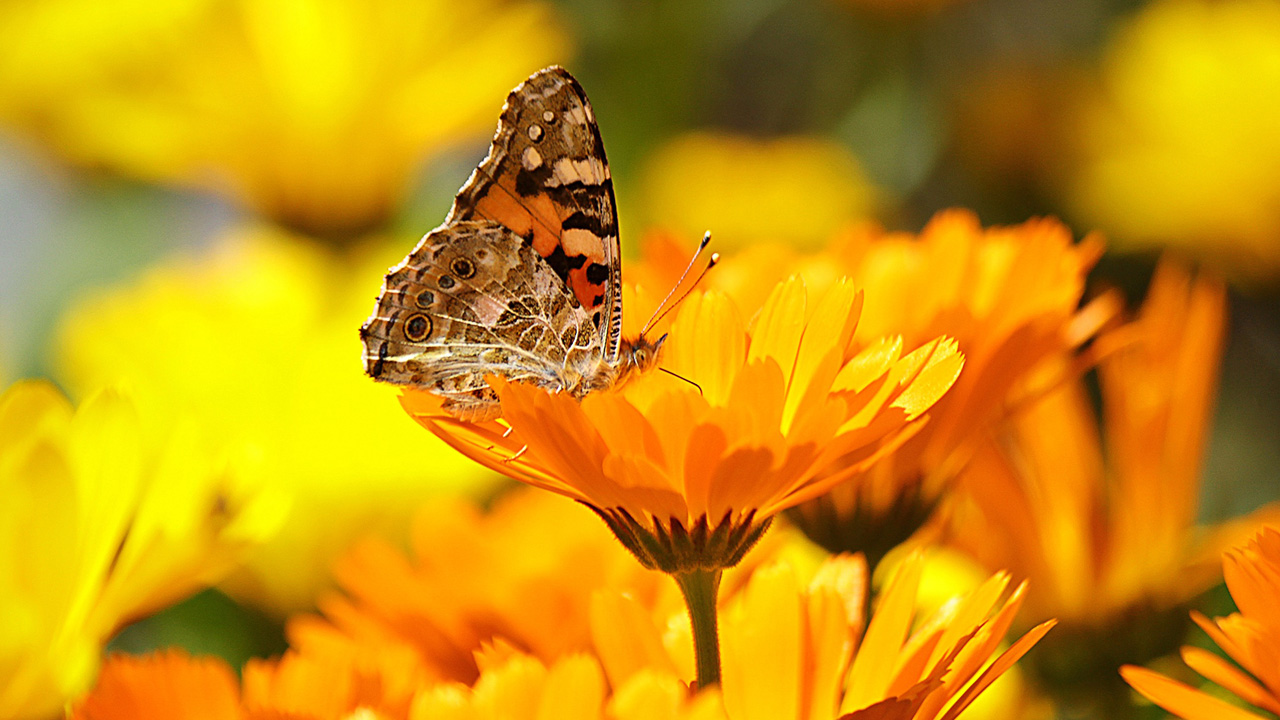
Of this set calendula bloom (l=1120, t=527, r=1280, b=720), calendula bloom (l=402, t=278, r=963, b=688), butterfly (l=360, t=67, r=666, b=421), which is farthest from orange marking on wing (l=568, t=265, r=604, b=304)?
calendula bloom (l=1120, t=527, r=1280, b=720)

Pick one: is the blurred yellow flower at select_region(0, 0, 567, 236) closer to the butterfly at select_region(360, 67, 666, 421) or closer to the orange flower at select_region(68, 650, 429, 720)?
the butterfly at select_region(360, 67, 666, 421)

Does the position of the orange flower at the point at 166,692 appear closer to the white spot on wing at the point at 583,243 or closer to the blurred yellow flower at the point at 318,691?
the blurred yellow flower at the point at 318,691

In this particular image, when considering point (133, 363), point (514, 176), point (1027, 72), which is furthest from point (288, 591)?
point (1027, 72)

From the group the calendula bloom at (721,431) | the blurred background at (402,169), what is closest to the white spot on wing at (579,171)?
the calendula bloom at (721,431)

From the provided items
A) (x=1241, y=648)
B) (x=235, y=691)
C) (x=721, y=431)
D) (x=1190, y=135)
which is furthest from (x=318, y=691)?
(x=1190, y=135)

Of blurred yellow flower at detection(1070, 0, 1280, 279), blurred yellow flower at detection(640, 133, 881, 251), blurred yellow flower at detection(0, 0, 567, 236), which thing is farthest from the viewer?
blurred yellow flower at detection(640, 133, 881, 251)

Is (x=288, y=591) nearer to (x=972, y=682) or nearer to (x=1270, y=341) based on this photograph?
(x=972, y=682)
